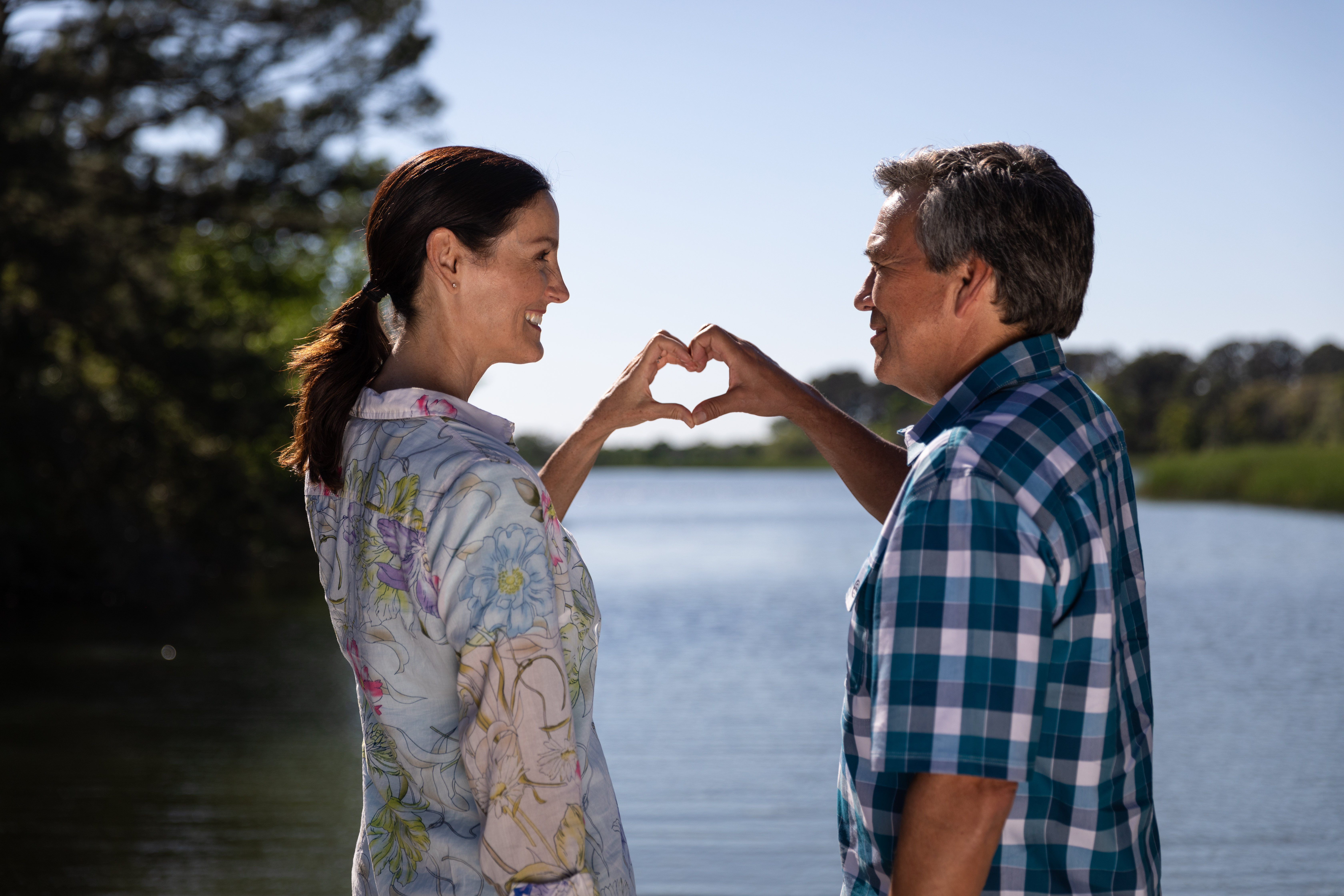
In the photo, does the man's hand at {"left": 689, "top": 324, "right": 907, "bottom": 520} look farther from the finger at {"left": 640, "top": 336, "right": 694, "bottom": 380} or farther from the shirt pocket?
the shirt pocket

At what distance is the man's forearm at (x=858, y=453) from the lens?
6.48 ft

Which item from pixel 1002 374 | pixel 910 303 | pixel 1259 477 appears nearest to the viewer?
pixel 1002 374

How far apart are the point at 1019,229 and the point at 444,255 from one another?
744 millimetres

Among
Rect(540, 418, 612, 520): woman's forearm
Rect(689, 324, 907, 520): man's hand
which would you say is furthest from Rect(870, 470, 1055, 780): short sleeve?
Rect(540, 418, 612, 520): woman's forearm

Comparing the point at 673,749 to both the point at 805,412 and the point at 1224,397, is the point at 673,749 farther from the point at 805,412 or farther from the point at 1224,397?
the point at 1224,397

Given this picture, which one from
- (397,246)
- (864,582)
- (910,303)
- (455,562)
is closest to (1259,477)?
(910,303)

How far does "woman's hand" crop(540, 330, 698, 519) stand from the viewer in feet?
6.86

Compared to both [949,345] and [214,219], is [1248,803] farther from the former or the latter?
[214,219]

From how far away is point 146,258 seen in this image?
1387cm

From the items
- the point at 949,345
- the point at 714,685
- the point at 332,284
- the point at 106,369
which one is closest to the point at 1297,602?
the point at 714,685

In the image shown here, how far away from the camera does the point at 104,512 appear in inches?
557

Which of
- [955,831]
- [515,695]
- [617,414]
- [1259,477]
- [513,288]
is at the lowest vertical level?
[1259,477]

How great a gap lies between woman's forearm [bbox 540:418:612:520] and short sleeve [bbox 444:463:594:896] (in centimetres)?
71

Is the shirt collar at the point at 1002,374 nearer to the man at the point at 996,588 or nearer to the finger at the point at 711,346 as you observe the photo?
the man at the point at 996,588
